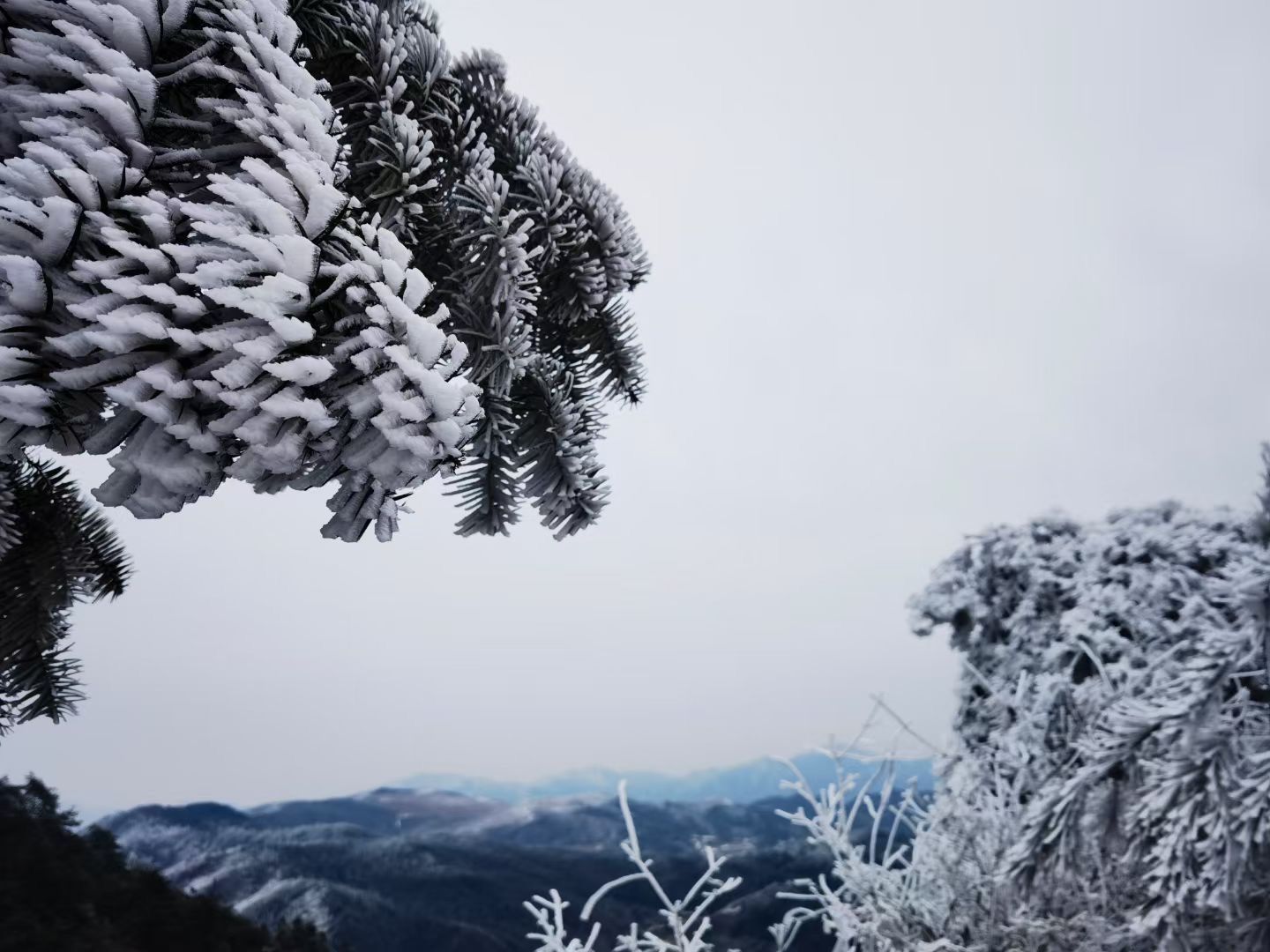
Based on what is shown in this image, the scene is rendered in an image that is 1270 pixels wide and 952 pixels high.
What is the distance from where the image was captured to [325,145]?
747mm

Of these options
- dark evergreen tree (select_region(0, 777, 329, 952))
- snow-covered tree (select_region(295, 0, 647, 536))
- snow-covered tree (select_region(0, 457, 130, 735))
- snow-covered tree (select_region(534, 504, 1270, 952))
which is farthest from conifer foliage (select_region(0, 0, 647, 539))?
dark evergreen tree (select_region(0, 777, 329, 952))

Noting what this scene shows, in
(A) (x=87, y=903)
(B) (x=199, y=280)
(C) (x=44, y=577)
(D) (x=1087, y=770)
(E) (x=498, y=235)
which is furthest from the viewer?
(A) (x=87, y=903)

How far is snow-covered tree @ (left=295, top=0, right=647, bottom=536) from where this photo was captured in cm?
136

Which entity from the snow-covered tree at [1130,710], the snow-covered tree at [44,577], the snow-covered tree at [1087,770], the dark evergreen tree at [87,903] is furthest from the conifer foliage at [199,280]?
the dark evergreen tree at [87,903]

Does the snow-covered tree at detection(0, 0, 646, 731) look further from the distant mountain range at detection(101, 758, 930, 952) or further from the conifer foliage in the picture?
the distant mountain range at detection(101, 758, 930, 952)

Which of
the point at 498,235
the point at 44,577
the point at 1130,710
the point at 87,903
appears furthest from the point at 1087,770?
the point at 87,903

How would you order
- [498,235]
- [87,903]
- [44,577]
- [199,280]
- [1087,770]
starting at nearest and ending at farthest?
[199,280], [498,235], [44,577], [1087,770], [87,903]

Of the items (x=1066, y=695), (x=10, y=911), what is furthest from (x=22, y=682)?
(x=1066, y=695)

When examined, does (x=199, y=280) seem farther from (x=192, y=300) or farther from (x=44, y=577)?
(x=44, y=577)

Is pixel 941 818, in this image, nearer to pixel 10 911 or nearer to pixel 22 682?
pixel 22 682

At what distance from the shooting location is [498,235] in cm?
144

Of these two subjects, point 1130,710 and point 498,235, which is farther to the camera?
point 1130,710

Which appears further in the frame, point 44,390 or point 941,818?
point 941,818

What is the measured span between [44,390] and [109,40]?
388 millimetres
